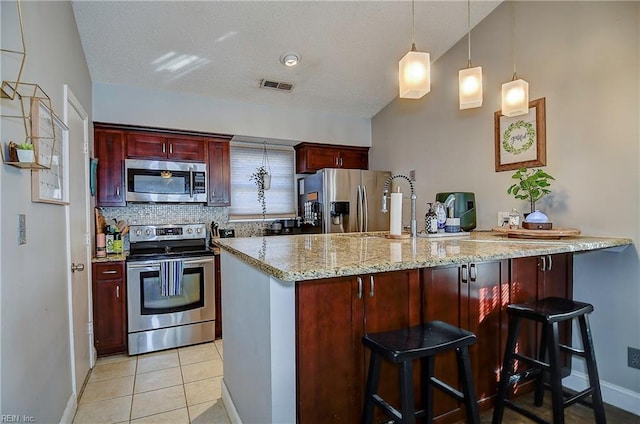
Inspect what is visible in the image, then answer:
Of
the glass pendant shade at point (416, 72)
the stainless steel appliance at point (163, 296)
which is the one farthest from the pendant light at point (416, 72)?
the stainless steel appliance at point (163, 296)

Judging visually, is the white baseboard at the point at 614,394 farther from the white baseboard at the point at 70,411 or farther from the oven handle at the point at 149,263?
the white baseboard at the point at 70,411

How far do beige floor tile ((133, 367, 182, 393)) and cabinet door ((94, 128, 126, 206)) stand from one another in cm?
163

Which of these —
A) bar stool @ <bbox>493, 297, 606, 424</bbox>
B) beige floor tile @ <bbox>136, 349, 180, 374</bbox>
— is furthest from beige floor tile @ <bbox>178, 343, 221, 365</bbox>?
bar stool @ <bbox>493, 297, 606, 424</bbox>

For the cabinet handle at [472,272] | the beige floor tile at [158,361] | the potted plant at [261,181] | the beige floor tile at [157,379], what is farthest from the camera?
the potted plant at [261,181]

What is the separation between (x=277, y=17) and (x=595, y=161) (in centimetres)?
260

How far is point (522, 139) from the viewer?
271 cm

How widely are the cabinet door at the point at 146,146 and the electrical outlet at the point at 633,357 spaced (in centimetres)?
414

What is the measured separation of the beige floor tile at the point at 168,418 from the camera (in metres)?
Result: 2.07

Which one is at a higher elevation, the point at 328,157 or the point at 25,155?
the point at 328,157

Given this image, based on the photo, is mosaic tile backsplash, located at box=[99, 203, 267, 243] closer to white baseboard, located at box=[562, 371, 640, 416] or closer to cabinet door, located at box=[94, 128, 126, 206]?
cabinet door, located at box=[94, 128, 126, 206]

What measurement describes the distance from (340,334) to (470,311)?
832 mm

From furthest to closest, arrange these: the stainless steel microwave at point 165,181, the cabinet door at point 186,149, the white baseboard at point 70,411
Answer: the cabinet door at point 186,149 < the stainless steel microwave at point 165,181 < the white baseboard at point 70,411

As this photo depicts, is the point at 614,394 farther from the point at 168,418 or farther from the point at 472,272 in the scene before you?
the point at 168,418

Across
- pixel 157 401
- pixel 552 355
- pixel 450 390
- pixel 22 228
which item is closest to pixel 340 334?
pixel 450 390
